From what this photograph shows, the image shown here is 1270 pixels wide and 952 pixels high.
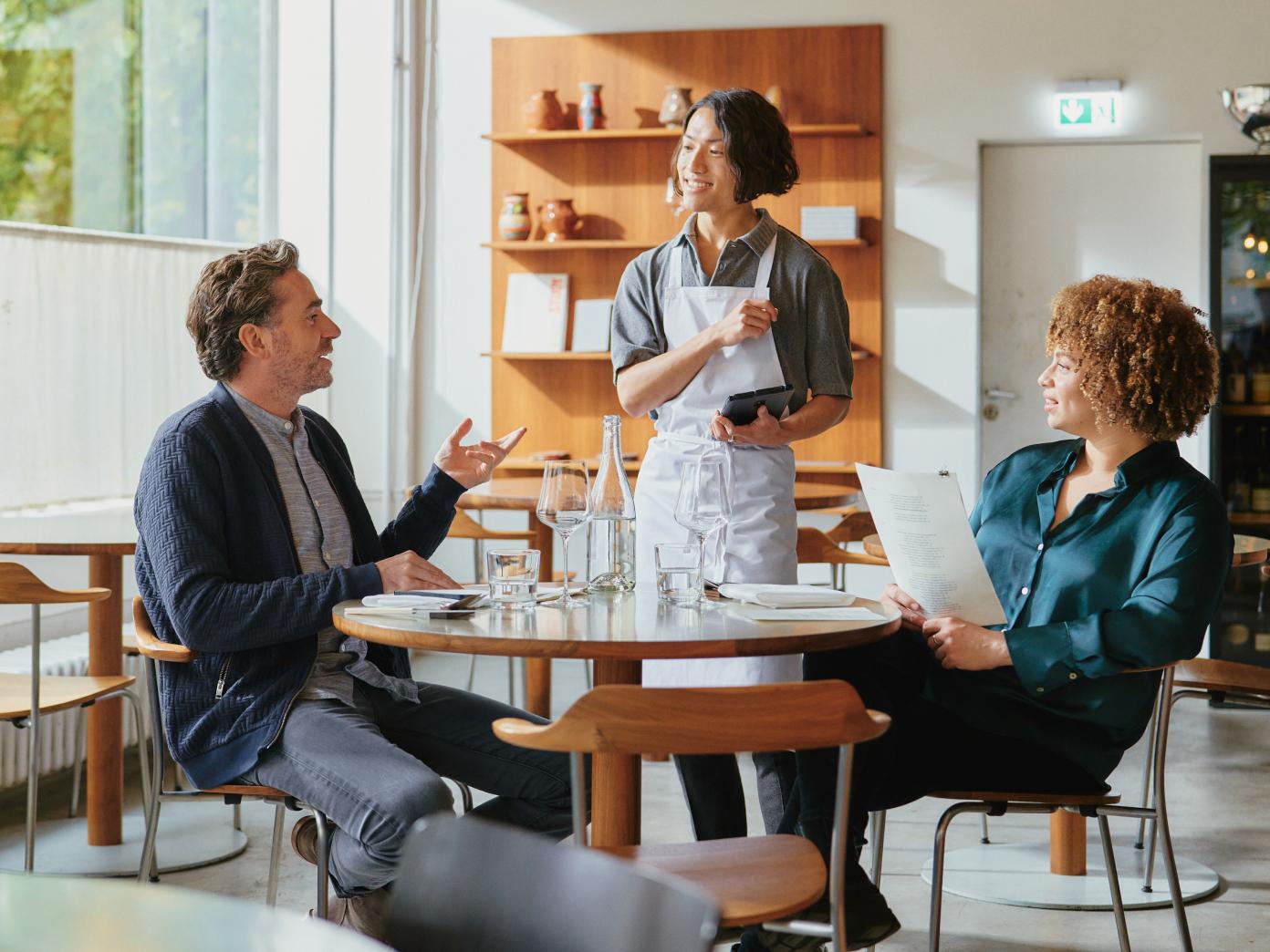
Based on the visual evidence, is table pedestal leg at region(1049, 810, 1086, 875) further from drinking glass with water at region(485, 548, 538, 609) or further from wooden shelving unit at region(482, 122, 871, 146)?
wooden shelving unit at region(482, 122, 871, 146)

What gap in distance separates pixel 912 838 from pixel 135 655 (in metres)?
2.15

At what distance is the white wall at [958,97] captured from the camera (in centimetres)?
576

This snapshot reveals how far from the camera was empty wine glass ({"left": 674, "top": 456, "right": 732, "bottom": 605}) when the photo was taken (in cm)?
222

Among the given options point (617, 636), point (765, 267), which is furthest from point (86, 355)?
point (617, 636)

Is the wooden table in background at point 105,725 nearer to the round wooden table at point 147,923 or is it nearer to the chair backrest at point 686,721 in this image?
the chair backrest at point 686,721

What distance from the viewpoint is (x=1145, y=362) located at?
2.36 m

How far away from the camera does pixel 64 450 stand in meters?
4.40

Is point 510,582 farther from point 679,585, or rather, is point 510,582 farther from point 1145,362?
point 1145,362

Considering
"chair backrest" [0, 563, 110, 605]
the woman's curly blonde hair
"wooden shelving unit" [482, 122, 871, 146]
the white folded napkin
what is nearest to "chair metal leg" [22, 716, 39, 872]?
"chair backrest" [0, 563, 110, 605]

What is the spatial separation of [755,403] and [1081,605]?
2.42 feet

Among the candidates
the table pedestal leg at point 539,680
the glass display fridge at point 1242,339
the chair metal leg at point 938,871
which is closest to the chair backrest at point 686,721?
the chair metal leg at point 938,871

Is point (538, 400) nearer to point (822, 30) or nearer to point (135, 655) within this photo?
point (822, 30)

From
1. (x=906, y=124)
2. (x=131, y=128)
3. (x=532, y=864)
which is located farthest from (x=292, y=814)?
(x=906, y=124)

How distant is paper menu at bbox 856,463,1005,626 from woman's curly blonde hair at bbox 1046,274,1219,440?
0.35 metres
